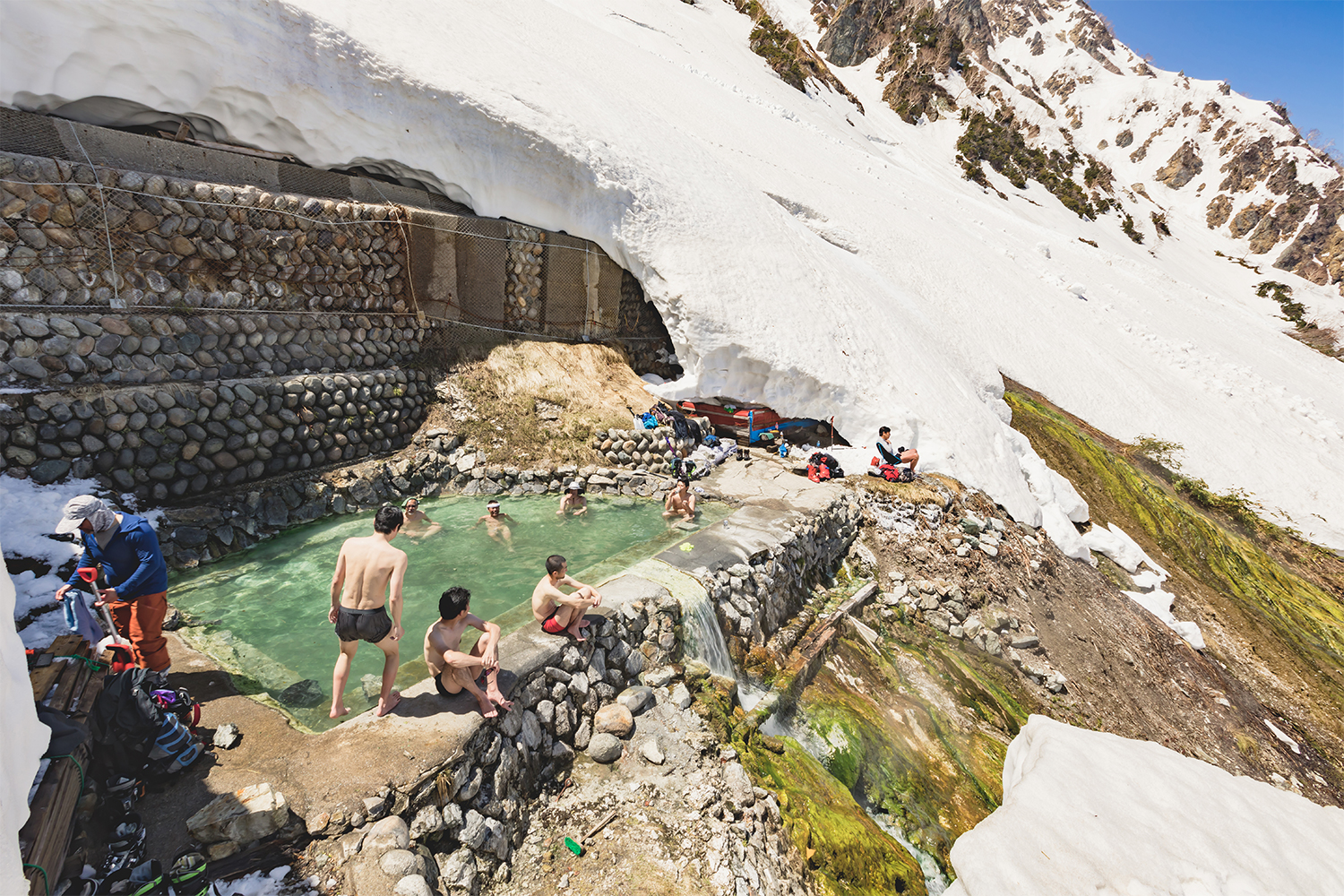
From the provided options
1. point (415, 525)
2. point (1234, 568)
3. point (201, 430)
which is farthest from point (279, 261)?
point (1234, 568)

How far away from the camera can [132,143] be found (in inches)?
246

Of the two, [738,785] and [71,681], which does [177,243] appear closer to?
[71,681]

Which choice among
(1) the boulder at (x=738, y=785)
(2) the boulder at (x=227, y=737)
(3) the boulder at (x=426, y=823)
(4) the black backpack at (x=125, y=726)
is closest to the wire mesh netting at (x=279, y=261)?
(4) the black backpack at (x=125, y=726)

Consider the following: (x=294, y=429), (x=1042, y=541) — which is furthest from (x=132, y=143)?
(x=1042, y=541)

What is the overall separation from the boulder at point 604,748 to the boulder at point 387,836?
1.41 m

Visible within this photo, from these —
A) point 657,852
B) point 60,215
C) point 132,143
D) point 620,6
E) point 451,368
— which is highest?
point 620,6

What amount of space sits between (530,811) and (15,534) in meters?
5.05

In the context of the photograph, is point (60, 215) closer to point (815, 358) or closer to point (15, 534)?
point (15, 534)

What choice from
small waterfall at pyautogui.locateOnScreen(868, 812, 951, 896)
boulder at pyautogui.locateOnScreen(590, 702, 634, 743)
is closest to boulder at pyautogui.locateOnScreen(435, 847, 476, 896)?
→ boulder at pyautogui.locateOnScreen(590, 702, 634, 743)

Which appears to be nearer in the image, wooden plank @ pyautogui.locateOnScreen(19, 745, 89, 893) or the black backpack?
wooden plank @ pyautogui.locateOnScreen(19, 745, 89, 893)

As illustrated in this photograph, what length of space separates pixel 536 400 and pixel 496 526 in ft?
9.19

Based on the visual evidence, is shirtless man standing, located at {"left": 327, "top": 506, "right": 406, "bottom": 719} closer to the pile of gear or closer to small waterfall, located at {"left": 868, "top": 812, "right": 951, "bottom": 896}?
the pile of gear

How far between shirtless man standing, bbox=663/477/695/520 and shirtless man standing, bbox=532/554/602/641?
3.62 m

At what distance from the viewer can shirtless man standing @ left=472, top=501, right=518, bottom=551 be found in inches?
284
